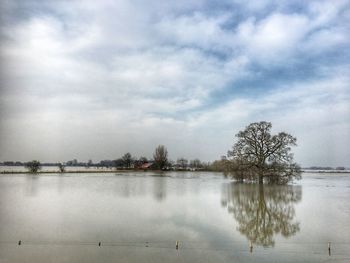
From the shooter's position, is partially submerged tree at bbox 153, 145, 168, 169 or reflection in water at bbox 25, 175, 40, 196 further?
partially submerged tree at bbox 153, 145, 168, 169

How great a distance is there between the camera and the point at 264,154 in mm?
37750

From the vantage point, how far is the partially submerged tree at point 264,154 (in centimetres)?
3716

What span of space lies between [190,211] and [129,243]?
6.79 m

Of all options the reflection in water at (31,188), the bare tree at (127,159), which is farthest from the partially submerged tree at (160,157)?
the reflection in water at (31,188)

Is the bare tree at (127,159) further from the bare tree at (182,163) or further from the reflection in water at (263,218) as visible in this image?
the reflection in water at (263,218)

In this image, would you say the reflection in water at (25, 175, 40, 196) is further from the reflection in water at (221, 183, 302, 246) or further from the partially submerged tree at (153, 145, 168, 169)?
the partially submerged tree at (153, 145, 168, 169)

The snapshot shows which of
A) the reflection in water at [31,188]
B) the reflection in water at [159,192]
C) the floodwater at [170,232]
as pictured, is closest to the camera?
the floodwater at [170,232]

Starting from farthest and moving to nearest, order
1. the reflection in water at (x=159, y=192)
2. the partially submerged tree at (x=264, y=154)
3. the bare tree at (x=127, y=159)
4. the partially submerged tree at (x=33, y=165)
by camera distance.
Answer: the bare tree at (x=127, y=159) < the partially submerged tree at (x=33, y=165) < the partially submerged tree at (x=264, y=154) < the reflection in water at (x=159, y=192)

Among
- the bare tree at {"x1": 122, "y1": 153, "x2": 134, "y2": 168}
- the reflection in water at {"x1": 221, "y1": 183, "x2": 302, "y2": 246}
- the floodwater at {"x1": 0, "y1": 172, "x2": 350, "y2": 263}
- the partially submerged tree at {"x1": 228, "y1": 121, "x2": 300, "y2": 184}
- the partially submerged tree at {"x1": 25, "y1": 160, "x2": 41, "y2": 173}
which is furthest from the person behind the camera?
the bare tree at {"x1": 122, "y1": 153, "x2": 134, "y2": 168}

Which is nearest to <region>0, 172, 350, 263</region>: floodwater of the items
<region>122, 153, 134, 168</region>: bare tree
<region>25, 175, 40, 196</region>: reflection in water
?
<region>25, 175, 40, 196</region>: reflection in water

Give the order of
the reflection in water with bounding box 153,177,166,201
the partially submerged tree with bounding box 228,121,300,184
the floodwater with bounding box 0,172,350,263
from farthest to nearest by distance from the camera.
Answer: the partially submerged tree with bounding box 228,121,300,184
the reflection in water with bounding box 153,177,166,201
the floodwater with bounding box 0,172,350,263

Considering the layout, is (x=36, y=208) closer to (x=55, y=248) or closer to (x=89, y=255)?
(x=55, y=248)

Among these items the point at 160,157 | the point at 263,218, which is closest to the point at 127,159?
the point at 160,157

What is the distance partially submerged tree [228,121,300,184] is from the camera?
3716 cm
